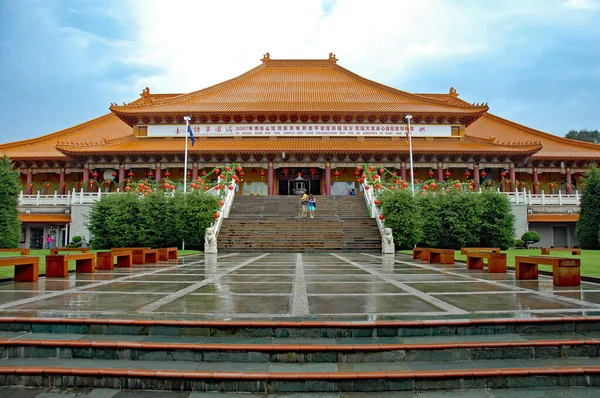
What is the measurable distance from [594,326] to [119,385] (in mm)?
4638

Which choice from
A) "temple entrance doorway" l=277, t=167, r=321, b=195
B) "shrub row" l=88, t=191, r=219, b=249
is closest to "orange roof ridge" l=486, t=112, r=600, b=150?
"temple entrance doorway" l=277, t=167, r=321, b=195

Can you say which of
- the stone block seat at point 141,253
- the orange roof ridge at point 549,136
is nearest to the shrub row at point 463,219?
the stone block seat at point 141,253

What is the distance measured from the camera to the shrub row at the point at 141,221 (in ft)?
61.3

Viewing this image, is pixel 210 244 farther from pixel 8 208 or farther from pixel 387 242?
pixel 8 208

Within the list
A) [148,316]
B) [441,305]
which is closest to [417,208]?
[441,305]

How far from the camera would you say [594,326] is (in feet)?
13.9

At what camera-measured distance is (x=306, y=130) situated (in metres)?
30.6

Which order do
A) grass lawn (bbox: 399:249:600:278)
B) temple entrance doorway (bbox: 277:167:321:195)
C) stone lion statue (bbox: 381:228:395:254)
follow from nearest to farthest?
grass lawn (bbox: 399:249:600:278) < stone lion statue (bbox: 381:228:395:254) < temple entrance doorway (bbox: 277:167:321:195)

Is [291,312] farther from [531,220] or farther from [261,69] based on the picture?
[261,69]

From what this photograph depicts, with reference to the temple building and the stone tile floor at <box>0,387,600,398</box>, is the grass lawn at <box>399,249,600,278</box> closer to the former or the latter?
the stone tile floor at <box>0,387,600,398</box>

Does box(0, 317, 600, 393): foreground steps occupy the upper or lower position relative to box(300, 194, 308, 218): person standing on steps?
lower

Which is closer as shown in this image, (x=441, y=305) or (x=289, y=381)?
(x=289, y=381)

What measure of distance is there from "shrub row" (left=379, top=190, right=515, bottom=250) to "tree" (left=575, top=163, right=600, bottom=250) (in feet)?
13.1

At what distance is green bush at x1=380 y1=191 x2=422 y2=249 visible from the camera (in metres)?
17.8
